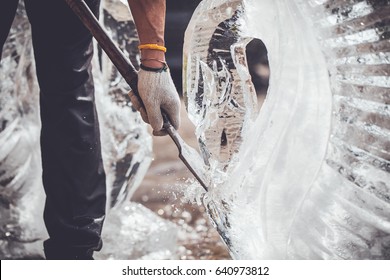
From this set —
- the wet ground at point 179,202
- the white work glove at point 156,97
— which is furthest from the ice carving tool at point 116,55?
the wet ground at point 179,202

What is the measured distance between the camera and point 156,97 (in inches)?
37.0

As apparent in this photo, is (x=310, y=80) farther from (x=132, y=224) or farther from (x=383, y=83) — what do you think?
(x=132, y=224)

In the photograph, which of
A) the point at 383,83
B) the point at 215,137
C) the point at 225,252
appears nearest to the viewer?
the point at 383,83

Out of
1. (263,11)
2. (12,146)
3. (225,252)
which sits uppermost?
(263,11)

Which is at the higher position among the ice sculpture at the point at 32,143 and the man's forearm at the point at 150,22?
the man's forearm at the point at 150,22

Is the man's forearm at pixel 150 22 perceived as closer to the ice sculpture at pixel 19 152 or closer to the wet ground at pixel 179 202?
the wet ground at pixel 179 202

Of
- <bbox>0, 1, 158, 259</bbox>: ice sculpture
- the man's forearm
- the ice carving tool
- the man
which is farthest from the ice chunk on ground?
the man's forearm

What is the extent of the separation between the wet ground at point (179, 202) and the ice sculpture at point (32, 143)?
3cm

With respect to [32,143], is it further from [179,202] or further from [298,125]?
[298,125]

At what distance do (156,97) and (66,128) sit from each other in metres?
0.18

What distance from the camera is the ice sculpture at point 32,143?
1.19m

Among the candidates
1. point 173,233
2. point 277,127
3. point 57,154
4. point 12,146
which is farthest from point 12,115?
point 277,127

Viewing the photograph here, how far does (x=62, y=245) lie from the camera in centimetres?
104

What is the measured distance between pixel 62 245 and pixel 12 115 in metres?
0.30
